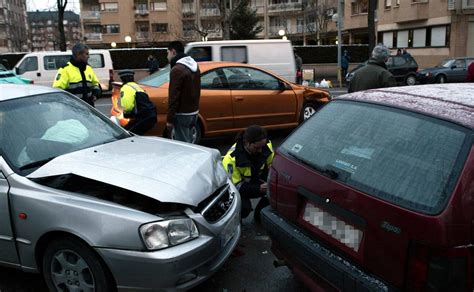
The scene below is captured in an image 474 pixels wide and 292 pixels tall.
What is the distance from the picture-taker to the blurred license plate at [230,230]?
10.2 feet

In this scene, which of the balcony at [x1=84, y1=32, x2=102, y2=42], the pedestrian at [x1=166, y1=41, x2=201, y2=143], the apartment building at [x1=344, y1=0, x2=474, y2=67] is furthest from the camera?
the balcony at [x1=84, y1=32, x2=102, y2=42]

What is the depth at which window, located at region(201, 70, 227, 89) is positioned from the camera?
7.65 metres

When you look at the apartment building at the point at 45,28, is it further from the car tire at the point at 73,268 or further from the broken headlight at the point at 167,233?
the broken headlight at the point at 167,233

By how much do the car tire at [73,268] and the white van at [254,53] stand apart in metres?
9.59

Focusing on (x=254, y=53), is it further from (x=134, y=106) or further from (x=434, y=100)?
(x=434, y=100)

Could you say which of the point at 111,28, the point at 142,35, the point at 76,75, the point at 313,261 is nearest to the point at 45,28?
the point at 111,28

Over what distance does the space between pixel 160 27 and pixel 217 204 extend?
202ft

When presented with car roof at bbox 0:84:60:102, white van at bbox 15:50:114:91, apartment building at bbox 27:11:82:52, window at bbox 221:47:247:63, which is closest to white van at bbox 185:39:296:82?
window at bbox 221:47:247:63

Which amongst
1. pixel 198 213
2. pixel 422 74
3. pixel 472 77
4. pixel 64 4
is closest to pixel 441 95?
pixel 198 213

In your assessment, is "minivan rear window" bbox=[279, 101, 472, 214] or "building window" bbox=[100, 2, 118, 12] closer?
"minivan rear window" bbox=[279, 101, 472, 214]

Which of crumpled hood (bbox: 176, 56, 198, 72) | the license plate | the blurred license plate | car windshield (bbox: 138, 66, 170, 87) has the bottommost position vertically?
the blurred license plate

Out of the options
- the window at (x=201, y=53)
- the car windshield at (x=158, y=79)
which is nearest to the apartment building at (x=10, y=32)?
the window at (x=201, y=53)

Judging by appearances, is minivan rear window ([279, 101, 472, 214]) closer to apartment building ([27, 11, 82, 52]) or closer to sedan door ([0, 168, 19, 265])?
sedan door ([0, 168, 19, 265])

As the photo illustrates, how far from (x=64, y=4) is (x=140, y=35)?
3279 cm
